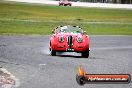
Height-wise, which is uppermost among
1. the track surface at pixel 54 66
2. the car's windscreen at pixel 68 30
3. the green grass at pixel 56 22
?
the car's windscreen at pixel 68 30

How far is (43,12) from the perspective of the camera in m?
67.4

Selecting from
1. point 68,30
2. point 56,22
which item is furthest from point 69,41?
point 56,22

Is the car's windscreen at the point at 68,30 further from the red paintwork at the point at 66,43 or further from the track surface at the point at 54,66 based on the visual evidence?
the track surface at the point at 54,66

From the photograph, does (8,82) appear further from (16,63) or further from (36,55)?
(36,55)

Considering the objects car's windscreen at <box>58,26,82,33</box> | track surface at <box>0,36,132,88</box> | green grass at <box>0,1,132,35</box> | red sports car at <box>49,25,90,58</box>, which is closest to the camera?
track surface at <box>0,36,132,88</box>

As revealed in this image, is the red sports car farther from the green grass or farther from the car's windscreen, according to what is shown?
the green grass

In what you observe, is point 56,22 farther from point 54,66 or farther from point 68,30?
point 54,66

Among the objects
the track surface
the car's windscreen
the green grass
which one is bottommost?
the green grass

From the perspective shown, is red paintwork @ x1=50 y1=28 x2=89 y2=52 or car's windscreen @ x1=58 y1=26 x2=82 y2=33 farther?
car's windscreen @ x1=58 y1=26 x2=82 y2=33

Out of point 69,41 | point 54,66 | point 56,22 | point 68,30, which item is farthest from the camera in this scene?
point 56,22

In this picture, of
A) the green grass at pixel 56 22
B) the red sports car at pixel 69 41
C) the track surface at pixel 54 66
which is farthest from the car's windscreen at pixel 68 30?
the green grass at pixel 56 22

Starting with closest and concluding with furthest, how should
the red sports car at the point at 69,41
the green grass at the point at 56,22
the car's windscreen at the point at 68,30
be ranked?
the red sports car at the point at 69,41
the car's windscreen at the point at 68,30
the green grass at the point at 56,22

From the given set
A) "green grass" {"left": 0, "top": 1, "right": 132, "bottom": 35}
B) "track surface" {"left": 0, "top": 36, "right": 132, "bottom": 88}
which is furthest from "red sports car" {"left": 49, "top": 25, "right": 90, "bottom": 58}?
"green grass" {"left": 0, "top": 1, "right": 132, "bottom": 35}

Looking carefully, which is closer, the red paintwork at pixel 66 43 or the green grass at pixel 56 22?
the red paintwork at pixel 66 43
